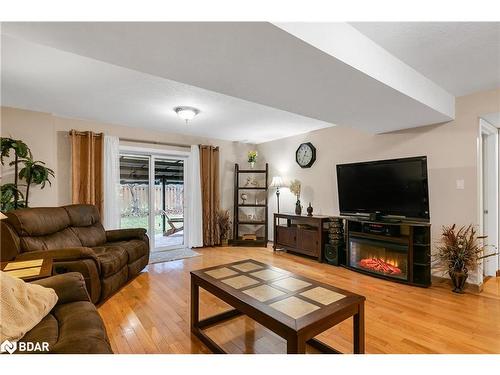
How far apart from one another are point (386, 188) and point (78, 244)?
401 cm

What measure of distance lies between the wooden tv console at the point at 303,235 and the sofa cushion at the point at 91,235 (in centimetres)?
287

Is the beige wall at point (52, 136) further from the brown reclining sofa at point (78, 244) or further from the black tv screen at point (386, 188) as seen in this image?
the black tv screen at point (386, 188)

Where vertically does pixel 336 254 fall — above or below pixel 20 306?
below

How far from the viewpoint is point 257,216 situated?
19.1 feet

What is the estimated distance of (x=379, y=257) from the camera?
11.3ft

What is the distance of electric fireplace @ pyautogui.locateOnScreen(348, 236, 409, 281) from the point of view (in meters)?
3.20

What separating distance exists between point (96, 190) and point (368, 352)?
418cm

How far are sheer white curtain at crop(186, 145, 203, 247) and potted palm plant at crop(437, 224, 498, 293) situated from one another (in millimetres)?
3886

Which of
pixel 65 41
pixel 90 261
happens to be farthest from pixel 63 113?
pixel 65 41

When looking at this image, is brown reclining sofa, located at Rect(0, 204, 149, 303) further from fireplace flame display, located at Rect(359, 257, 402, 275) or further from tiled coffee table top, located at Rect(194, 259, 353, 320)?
fireplace flame display, located at Rect(359, 257, 402, 275)

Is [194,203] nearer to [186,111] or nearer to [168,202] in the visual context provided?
[168,202]

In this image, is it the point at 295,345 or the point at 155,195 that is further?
the point at 155,195

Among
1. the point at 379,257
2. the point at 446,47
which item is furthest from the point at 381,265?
the point at 446,47

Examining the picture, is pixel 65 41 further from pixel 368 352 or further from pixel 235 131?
pixel 235 131
